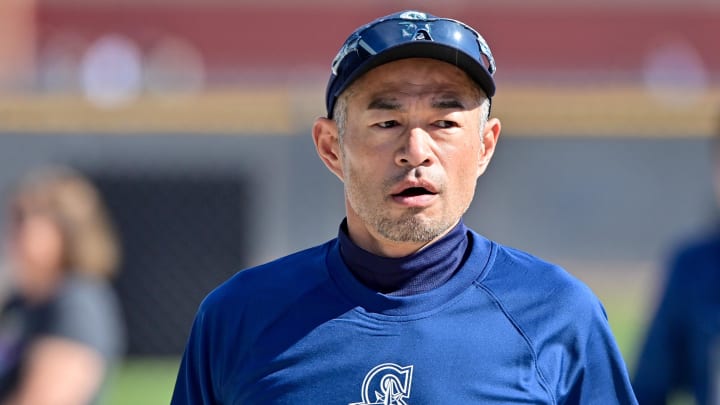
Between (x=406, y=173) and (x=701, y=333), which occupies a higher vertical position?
(x=406, y=173)

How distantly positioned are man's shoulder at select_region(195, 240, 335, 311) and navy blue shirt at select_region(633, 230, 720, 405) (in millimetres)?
1939

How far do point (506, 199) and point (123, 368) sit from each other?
4.34 meters

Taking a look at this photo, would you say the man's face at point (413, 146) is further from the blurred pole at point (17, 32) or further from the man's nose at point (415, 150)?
the blurred pole at point (17, 32)

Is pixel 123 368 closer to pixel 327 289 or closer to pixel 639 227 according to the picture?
pixel 639 227

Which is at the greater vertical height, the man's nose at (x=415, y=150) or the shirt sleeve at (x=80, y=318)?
the man's nose at (x=415, y=150)

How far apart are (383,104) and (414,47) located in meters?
0.12

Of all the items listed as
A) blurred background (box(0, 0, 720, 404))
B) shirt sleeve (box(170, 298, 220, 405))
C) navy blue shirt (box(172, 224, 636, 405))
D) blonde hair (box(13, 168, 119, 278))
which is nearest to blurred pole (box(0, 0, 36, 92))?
blurred background (box(0, 0, 720, 404))

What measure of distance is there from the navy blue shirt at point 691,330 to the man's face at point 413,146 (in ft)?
6.52

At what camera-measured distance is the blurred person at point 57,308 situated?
512cm

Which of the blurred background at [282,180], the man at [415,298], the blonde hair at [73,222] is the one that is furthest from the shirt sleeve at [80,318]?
the blurred background at [282,180]

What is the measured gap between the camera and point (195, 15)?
2698cm

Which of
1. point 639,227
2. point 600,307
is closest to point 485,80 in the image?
point 600,307

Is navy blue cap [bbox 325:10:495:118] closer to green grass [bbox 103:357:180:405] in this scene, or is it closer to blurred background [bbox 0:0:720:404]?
blurred background [bbox 0:0:720:404]

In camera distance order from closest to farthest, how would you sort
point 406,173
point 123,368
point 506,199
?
point 406,173
point 123,368
point 506,199
